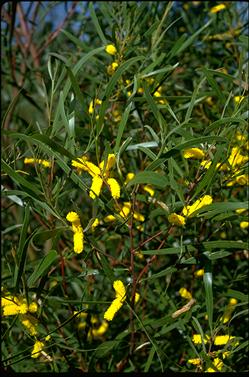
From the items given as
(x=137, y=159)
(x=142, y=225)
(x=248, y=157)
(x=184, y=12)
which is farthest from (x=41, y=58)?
(x=248, y=157)

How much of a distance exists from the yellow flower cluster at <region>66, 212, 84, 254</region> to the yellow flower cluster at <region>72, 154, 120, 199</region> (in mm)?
37

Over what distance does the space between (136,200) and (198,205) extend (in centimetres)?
23

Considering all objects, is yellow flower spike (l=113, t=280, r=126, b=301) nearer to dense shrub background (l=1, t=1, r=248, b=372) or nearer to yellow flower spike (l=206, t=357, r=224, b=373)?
dense shrub background (l=1, t=1, r=248, b=372)

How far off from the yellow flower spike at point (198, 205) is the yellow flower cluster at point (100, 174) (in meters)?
0.10

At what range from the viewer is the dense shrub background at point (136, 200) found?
31.7 inches

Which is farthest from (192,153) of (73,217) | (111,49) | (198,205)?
(111,49)

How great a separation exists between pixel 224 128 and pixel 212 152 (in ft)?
0.21

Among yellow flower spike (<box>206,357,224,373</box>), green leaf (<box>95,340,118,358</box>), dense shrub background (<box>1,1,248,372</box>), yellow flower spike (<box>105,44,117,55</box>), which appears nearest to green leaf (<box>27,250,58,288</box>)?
dense shrub background (<box>1,1,248,372</box>)

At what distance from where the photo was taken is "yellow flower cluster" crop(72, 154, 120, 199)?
30.4 inches

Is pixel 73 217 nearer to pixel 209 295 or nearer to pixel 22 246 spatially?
pixel 22 246

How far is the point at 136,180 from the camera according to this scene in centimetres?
73

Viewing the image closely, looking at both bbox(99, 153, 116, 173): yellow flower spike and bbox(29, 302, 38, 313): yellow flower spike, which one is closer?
bbox(99, 153, 116, 173): yellow flower spike

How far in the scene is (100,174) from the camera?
79cm

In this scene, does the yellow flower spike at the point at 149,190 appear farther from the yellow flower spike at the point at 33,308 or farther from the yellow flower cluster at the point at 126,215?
the yellow flower spike at the point at 33,308
